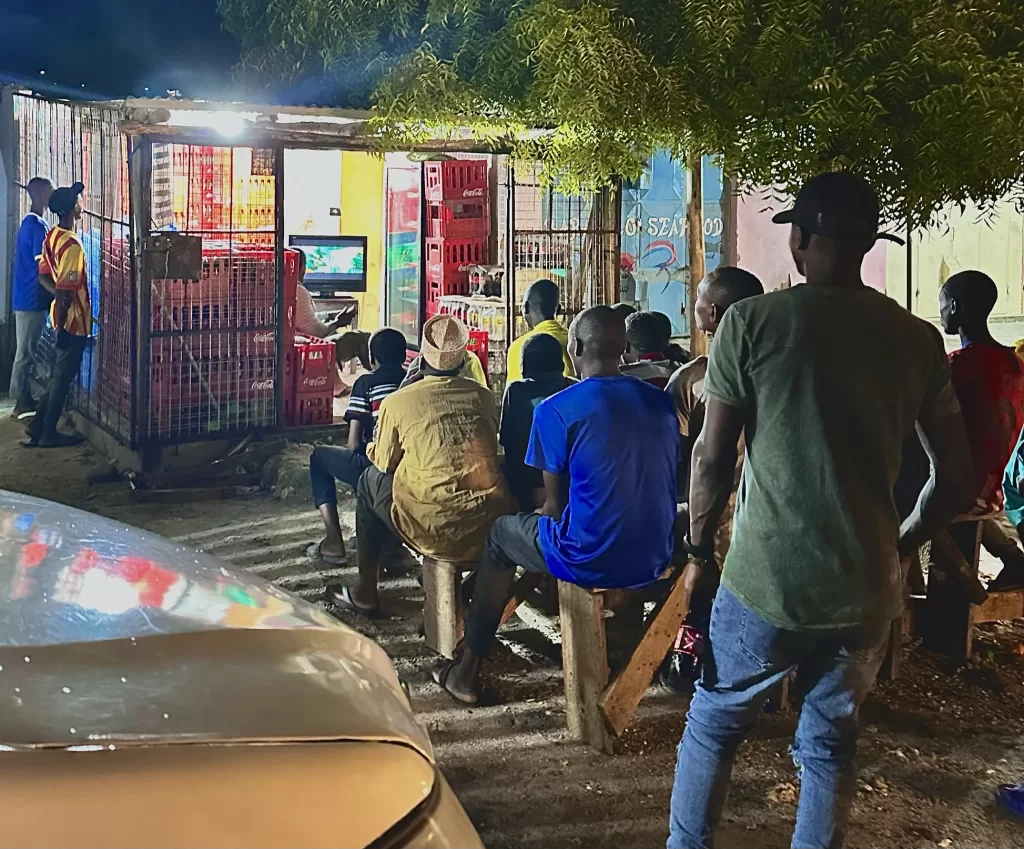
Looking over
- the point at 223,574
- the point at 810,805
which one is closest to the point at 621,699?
the point at 810,805

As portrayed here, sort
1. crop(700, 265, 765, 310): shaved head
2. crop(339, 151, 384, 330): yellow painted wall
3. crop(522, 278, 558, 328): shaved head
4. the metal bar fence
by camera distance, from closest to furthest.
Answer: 1. crop(700, 265, 765, 310): shaved head
2. crop(522, 278, 558, 328): shaved head
3. the metal bar fence
4. crop(339, 151, 384, 330): yellow painted wall

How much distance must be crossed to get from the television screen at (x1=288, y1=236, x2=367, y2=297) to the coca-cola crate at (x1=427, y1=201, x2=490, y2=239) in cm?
279

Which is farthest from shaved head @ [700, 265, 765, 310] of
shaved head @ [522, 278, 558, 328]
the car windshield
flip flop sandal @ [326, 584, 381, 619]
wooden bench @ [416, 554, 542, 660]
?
the car windshield

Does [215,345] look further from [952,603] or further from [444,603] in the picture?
[952,603]

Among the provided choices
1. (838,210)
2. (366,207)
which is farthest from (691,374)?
(366,207)

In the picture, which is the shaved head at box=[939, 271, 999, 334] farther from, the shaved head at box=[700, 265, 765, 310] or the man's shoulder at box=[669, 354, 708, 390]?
the man's shoulder at box=[669, 354, 708, 390]

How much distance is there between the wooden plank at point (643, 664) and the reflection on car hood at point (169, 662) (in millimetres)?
2323

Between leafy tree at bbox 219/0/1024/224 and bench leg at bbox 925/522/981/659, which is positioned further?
bench leg at bbox 925/522/981/659

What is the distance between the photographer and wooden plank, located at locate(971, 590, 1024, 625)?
5.21 meters

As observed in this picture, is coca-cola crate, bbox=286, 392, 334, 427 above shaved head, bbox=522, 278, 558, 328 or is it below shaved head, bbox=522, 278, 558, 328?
below

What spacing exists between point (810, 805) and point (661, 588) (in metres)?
1.95

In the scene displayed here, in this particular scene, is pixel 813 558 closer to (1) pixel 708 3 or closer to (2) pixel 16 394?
(1) pixel 708 3

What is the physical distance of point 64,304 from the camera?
9.20m

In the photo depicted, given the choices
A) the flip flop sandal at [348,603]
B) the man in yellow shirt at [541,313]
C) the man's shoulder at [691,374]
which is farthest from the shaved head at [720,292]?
the flip flop sandal at [348,603]
